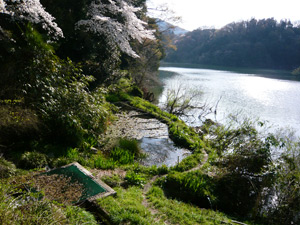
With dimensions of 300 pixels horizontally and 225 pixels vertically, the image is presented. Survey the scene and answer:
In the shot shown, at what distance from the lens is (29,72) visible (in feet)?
17.7

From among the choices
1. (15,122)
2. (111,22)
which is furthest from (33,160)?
(111,22)

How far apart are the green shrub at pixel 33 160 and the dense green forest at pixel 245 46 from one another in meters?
47.9

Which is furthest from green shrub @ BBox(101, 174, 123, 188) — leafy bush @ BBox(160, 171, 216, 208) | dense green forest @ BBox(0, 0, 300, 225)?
leafy bush @ BBox(160, 171, 216, 208)

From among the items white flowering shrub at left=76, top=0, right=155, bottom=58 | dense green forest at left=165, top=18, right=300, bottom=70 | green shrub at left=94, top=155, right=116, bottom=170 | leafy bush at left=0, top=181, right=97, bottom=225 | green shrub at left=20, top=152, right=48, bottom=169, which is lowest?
green shrub at left=94, top=155, right=116, bottom=170

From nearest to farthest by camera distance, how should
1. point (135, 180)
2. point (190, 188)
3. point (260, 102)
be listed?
point (135, 180) < point (190, 188) < point (260, 102)

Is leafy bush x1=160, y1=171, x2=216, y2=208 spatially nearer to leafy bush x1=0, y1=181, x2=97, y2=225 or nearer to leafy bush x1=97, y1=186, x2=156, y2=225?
leafy bush x1=97, y1=186, x2=156, y2=225

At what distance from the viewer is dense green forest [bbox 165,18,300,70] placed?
5491 cm

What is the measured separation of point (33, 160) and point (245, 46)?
65042 millimetres

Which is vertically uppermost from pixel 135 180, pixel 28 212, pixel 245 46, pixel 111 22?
pixel 245 46

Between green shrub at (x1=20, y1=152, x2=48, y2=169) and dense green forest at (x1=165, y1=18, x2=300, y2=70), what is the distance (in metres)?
47.9

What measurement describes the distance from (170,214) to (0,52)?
5349mm

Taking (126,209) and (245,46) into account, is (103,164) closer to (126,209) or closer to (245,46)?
(126,209)

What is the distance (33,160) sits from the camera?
182 inches

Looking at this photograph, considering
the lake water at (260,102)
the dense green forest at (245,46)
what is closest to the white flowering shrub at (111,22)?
the lake water at (260,102)
